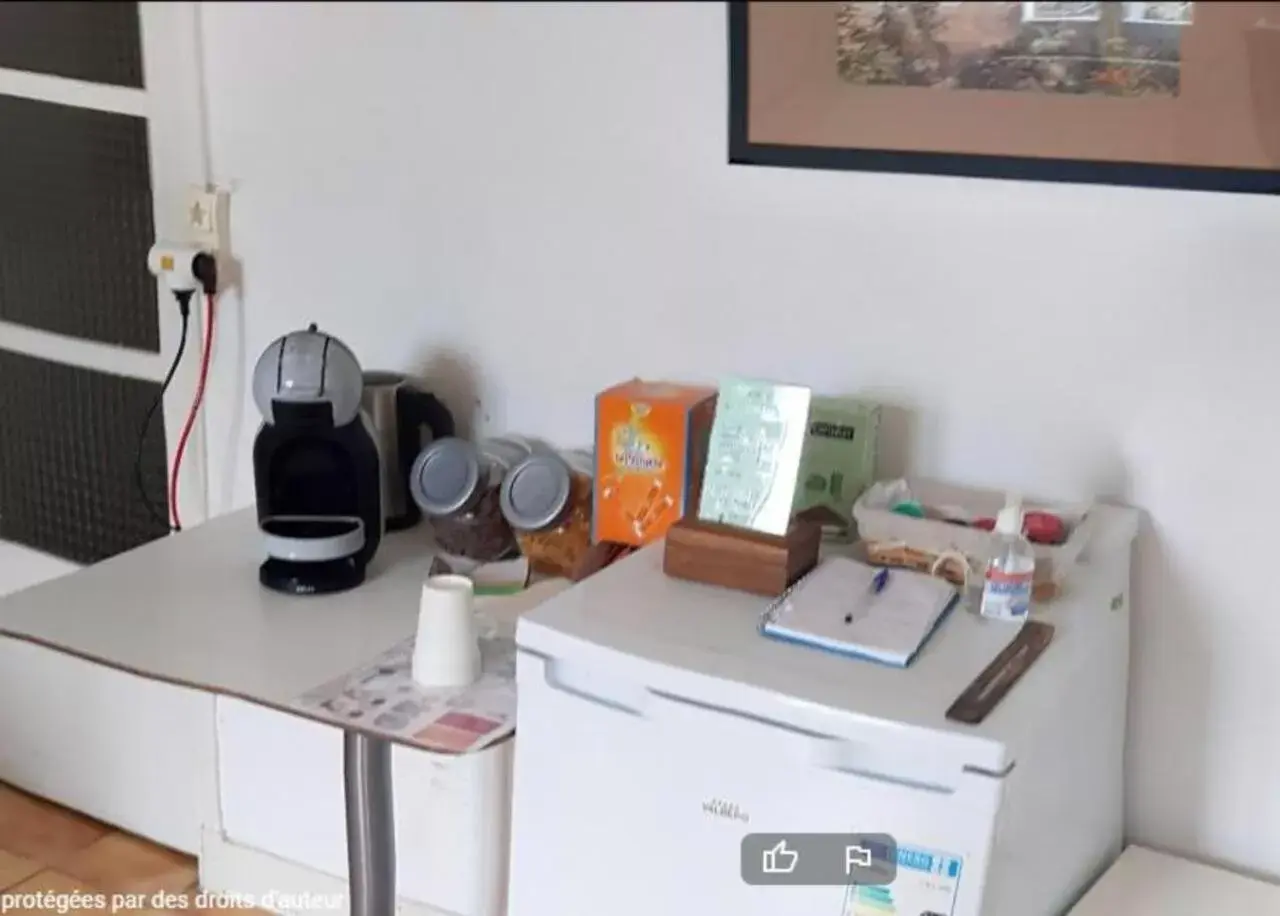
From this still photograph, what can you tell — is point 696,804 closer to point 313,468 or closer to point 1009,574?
point 1009,574

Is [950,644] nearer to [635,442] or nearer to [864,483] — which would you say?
[864,483]

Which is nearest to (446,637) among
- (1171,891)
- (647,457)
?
(647,457)

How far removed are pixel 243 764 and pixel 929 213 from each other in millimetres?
887

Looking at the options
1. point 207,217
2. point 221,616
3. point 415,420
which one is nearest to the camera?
point 221,616

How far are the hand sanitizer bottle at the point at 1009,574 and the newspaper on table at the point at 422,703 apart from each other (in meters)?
0.45


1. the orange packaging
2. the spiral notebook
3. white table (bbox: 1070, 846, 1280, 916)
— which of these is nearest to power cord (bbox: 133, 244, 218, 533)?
the orange packaging

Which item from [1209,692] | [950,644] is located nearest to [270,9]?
[950,644]

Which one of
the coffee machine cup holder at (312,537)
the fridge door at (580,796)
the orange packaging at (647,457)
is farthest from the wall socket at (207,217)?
the fridge door at (580,796)

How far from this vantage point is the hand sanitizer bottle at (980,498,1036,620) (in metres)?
1.27

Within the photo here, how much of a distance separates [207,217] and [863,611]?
1.15 meters

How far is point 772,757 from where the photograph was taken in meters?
1.17

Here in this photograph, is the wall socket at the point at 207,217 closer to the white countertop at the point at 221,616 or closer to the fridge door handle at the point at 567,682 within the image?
the white countertop at the point at 221,616

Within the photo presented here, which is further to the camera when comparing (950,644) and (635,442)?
(635,442)

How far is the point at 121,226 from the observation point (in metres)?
2.04
